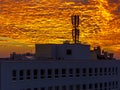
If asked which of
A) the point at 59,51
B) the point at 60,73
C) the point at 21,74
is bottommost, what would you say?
the point at 60,73

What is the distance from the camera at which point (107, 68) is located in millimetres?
72688

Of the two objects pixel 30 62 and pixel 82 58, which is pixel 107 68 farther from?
pixel 30 62

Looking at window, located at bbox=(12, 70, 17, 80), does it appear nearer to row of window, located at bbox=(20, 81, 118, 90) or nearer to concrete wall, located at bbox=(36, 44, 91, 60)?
row of window, located at bbox=(20, 81, 118, 90)

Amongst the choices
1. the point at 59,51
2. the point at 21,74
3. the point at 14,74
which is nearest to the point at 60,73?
the point at 59,51

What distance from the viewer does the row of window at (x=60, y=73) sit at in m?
58.4

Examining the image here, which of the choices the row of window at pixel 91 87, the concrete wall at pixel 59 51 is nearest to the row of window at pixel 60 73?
the row of window at pixel 91 87

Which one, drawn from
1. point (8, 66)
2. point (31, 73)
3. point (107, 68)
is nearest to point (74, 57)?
point (107, 68)

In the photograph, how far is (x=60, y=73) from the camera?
63.4 meters

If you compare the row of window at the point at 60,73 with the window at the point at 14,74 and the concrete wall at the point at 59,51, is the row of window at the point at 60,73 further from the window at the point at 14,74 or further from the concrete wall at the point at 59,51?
the concrete wall at the point at 59,51

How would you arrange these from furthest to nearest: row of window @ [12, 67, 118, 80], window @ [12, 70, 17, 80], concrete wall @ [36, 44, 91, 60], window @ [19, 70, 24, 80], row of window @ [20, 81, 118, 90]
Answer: concrete wall @ [36, 44, 91, 60] → row of window @ [20, 81, 118, 90] → row of window @ [12, 67, 118, 80] → window @ [19, 70, 24, 80] → window @ [12, 70, 17, 80]

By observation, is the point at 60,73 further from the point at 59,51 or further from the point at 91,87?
the point at 91,87

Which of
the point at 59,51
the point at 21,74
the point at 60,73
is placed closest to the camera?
the point at 21,74

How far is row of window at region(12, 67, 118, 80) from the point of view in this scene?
58.4 m

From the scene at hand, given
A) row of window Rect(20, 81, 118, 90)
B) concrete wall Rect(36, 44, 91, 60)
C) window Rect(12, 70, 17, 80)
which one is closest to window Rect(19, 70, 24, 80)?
window Rect(12, 70, 17, 80)
